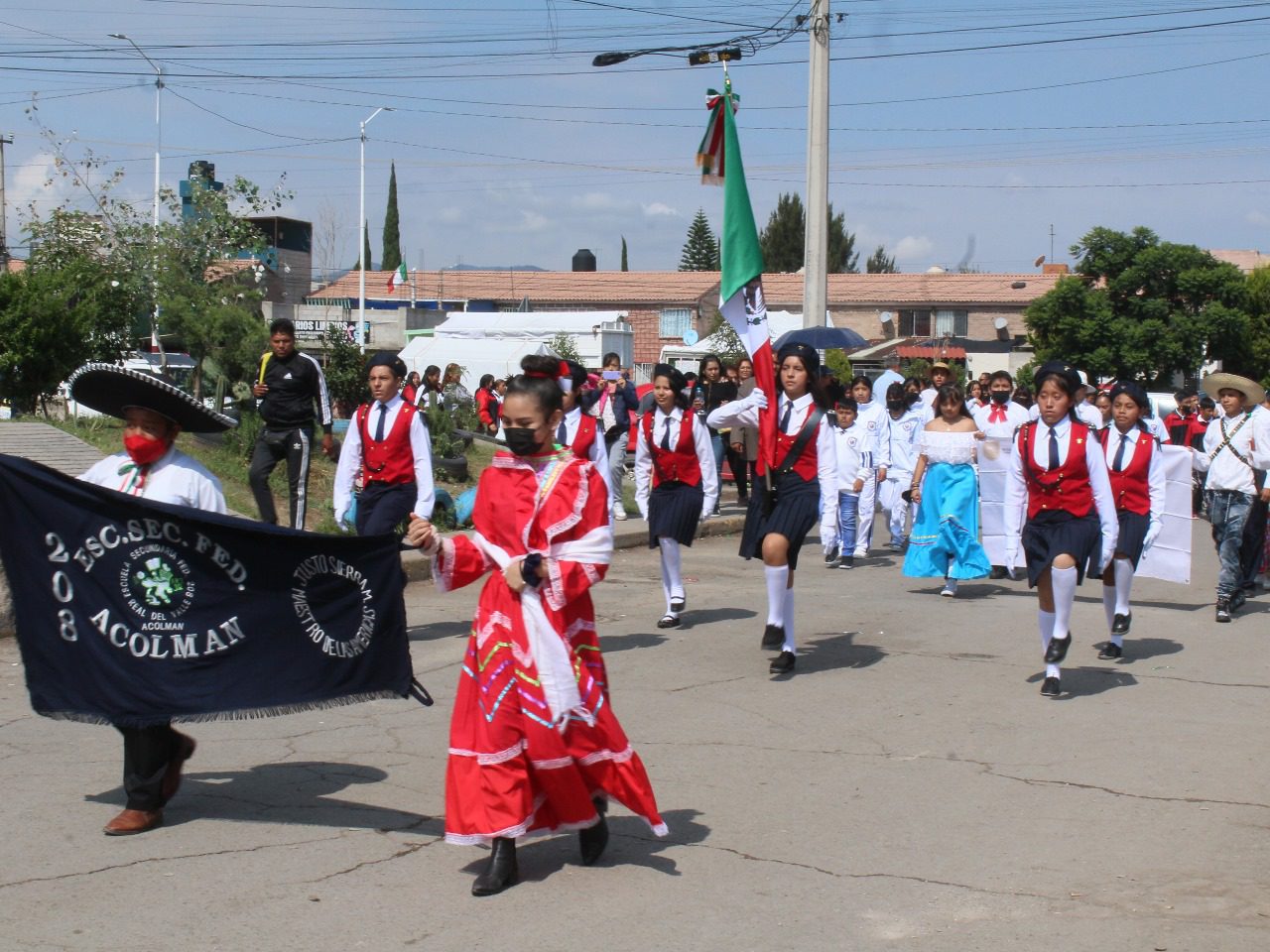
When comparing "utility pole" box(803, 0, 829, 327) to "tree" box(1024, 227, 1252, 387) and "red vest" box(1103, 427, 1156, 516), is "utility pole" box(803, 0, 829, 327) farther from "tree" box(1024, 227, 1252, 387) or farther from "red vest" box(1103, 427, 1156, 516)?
"tree" box(1024, 227, 1252, 387)

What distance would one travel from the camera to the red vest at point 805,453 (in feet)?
29.5

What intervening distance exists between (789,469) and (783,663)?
3.97 ft

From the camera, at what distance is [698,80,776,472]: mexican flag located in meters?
9.06

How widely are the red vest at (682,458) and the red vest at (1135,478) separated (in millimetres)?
2982

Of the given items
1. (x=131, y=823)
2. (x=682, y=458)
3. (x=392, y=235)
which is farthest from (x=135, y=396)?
(x=392, y=235)

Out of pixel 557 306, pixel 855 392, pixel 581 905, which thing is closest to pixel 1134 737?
pixel 581 905

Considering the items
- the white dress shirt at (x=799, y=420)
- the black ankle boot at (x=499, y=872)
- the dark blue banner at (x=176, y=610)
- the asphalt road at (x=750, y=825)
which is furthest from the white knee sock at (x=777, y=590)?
the black ankle boot at (x=499, y=872)

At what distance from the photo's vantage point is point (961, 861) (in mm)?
5293

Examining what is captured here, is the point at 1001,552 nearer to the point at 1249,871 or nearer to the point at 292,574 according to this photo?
the point at 1249,871

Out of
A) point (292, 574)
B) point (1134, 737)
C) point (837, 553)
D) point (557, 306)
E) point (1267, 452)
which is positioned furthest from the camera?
point (557, 306)

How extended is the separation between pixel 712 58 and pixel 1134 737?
13661 mm

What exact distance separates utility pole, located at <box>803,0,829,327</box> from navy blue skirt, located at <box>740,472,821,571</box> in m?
10.1

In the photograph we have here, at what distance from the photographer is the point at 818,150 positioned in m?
18.8

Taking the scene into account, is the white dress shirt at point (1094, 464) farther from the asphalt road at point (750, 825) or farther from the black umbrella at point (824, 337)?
the black umbrella at point (824, 337)
